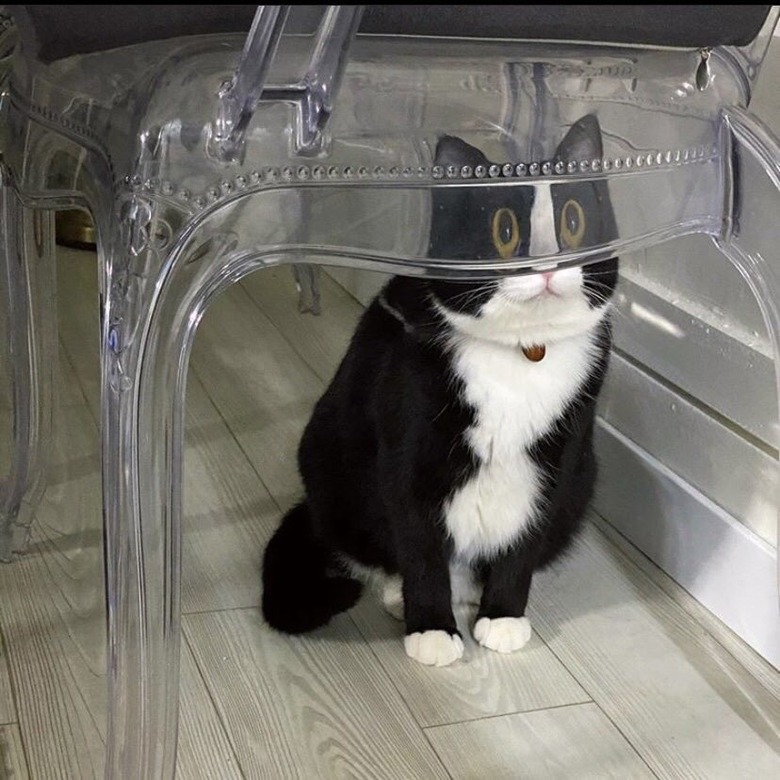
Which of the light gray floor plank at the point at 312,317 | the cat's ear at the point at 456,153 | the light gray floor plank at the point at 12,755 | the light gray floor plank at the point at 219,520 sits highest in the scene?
the cat's ear at the point at 456,153

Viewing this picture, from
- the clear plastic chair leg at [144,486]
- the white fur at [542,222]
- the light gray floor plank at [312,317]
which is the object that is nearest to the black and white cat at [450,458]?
the white fur at [542,222]

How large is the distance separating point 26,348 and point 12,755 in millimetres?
446

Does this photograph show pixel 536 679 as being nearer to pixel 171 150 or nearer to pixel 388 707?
pixel 388 707

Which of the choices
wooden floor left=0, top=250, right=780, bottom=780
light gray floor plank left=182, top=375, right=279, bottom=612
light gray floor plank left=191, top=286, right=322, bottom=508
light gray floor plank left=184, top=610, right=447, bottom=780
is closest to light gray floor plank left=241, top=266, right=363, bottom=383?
light gray floor plank left=191, top=286, right=322, bottom=508

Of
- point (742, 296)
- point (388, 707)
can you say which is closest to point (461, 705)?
point (388, 707)

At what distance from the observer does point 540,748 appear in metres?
1.09

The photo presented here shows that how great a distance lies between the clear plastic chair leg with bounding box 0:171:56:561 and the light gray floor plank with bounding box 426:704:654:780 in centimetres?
56

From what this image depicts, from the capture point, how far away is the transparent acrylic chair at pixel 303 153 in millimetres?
706

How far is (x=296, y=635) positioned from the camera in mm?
1254

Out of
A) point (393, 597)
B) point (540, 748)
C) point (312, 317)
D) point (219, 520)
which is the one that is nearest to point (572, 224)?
point (540, 748)

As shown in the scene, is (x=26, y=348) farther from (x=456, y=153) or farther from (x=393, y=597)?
(x=456, y=153)

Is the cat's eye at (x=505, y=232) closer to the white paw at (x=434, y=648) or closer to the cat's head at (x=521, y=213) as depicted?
the cat's head at (x=521, y=213)

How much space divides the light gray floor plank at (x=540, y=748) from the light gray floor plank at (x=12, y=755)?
1.17 ft

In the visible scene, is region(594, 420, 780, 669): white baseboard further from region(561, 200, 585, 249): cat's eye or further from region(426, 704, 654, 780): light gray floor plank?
region(561, 200, 585, 249): cat's eye
